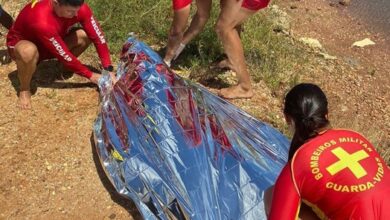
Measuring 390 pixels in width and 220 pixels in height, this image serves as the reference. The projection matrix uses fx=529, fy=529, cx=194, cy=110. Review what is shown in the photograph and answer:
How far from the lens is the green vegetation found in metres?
4.05

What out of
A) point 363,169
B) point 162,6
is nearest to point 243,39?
point 162,6

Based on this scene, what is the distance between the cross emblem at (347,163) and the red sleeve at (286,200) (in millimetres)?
147

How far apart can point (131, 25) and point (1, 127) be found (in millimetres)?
1512

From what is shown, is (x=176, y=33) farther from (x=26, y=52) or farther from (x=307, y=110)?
(x=307, y=110)

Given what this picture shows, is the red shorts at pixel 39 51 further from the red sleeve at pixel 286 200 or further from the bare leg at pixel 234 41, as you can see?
the red sleeve at pixel 286 200

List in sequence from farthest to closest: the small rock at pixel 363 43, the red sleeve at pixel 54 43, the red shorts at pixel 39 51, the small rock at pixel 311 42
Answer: the small rock at pixel 363 43, the small rock at pixel 311 42, the red shorts at pixel 39 51, the red sleeve at pixel 54 43

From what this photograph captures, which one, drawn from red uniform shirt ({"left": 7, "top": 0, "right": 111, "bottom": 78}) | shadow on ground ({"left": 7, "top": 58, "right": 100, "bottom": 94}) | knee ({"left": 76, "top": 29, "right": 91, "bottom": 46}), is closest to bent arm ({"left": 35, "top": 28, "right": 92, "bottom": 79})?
red uniform shirt ({"left": 7, "top": 0, "right": 111, "bottom": 78})

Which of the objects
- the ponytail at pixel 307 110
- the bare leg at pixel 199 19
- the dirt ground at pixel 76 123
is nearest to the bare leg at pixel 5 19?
the dirt ground at pixel 76 123

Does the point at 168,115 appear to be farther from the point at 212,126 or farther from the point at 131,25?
the point at 131,25

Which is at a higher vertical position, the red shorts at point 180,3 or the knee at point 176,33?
the red shorts at point 180,3

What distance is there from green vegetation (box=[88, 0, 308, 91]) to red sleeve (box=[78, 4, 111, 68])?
65 cm

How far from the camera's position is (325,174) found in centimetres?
193

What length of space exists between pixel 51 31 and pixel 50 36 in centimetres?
3

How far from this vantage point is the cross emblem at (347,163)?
1.93m
